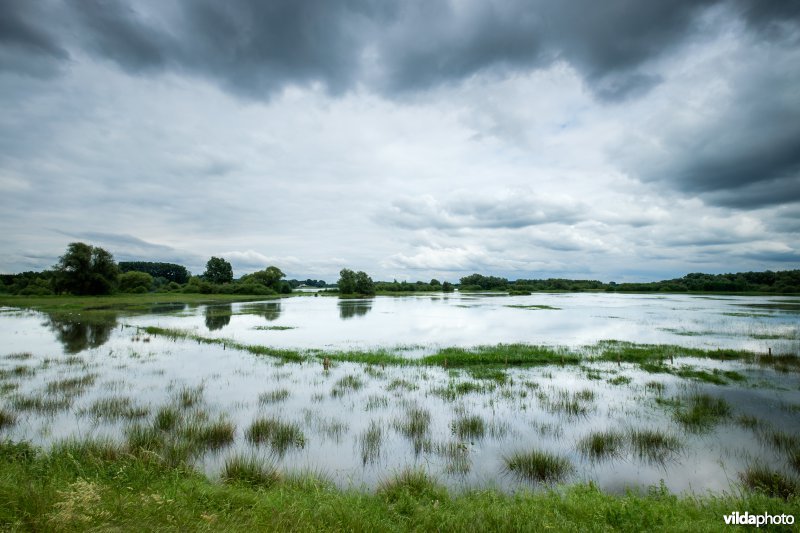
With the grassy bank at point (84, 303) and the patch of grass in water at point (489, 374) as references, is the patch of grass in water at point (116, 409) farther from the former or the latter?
the grassy bank at point (84, 303)

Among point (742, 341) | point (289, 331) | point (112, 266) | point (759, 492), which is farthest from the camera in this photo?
point (112, 266)

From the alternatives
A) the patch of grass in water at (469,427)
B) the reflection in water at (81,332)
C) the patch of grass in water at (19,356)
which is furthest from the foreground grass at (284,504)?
the reflection in water at (81,332)

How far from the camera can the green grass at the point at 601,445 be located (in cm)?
1044

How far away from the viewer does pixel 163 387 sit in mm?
17438

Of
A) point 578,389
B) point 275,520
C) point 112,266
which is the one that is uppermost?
point 112,266

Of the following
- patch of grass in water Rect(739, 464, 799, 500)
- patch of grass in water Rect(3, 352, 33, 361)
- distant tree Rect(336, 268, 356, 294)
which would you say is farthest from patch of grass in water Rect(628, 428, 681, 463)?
distant tree Rect(336, 268, 356, 294)

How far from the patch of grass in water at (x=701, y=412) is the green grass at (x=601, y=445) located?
3109 millimetres

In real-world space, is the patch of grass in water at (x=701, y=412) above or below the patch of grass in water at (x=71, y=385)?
below

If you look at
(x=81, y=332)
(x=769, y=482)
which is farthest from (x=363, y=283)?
(x=769, y=482)

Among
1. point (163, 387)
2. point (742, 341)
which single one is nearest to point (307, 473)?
point (163, 387)

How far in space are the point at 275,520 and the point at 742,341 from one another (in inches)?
1570

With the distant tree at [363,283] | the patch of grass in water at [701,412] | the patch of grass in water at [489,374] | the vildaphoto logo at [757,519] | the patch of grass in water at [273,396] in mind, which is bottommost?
the patch of grass in water at [489,374]

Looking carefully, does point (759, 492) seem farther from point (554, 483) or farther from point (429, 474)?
point (429, 474)

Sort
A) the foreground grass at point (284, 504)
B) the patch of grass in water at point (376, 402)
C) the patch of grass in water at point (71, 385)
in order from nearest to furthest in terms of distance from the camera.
Result: the foreground grass at point (284, 504), the patch of grass in water at point (376, 402), the patch of grass in water at point (71, 385)
